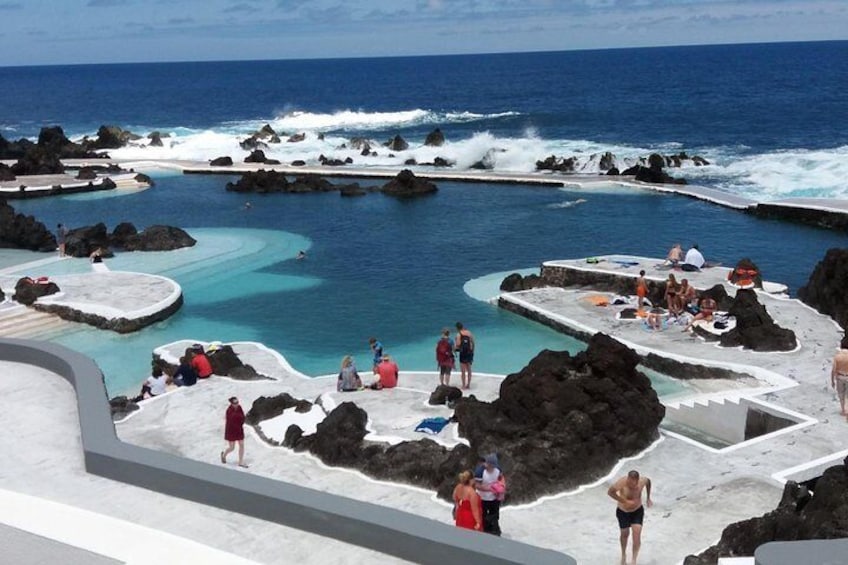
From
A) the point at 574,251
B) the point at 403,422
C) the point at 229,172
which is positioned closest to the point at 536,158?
the point at 229,172

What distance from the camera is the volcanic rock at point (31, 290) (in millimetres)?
28000

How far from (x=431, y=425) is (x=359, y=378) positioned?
322cm

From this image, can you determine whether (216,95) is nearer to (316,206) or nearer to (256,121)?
(256,121)

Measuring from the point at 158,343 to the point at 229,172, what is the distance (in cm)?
3968

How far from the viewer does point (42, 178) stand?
58781mm

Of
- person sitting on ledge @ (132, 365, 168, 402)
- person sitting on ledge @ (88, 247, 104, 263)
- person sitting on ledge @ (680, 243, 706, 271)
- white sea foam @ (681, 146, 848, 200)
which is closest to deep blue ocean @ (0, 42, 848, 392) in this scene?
white sea foam @ (681, 146, 848, 200)

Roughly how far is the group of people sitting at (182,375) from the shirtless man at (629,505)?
464 inches

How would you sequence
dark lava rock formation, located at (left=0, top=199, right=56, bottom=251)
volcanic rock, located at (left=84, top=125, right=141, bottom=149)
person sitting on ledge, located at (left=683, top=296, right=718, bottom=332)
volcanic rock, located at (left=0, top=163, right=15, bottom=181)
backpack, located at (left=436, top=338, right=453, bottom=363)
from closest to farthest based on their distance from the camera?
backpack, located at (left=436, top=338, right=453, bottom=363), person sitting on ledge, located at (left=683, top=296, right=718, bottom=332), dark lava rock formation, located at (left=0, top=199, right=56, bottom=251), volcanic rock, located at (left=0, top=163, right=15, bottom=181), volcanic rock, located at (left=84, top=125, right=141, bottom=149)

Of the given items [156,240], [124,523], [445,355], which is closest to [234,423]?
[445,355]

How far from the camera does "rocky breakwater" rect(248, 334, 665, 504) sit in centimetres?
1523

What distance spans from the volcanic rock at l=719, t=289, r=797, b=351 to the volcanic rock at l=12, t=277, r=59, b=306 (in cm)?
1919

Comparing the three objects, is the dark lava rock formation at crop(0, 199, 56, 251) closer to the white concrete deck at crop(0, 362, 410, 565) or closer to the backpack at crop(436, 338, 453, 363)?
the backpack at crop(436, 338, 453, 363)

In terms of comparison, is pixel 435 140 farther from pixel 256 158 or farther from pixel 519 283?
pixel 519 283

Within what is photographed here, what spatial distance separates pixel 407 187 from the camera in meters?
52.2
